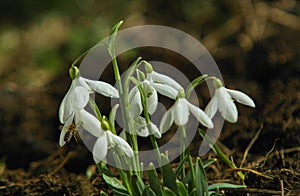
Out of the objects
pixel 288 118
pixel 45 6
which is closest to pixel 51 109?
pixel 288 118

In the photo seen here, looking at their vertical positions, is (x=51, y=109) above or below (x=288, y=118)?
above

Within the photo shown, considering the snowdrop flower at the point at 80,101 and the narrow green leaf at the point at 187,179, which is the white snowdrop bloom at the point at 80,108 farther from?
the narrow green leaf at the point at 187,179

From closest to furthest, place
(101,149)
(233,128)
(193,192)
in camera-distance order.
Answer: (101,149) < (193,192) < (233,128)

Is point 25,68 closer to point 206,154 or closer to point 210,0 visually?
point 210,0

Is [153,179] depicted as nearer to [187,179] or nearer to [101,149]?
[187,179]

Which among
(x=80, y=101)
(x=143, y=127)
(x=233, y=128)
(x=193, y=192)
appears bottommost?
(x=233, y=128)

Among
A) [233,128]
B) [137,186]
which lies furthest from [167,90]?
[233,128]
